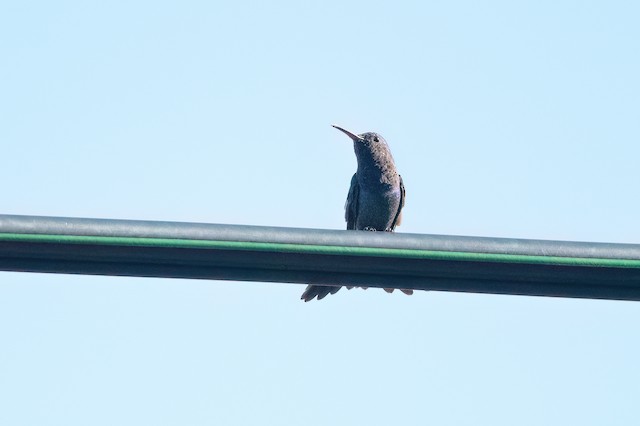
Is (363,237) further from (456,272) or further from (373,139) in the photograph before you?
(373,139)

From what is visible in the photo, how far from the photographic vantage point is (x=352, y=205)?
30.5ft

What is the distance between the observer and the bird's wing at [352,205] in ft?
30.4

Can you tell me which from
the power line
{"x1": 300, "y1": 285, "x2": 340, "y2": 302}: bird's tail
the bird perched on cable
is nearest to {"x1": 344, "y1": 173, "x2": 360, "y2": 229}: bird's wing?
the bird perched on cable

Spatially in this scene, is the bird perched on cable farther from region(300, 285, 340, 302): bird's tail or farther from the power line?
the power line

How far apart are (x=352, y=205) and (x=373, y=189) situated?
273 millimetres

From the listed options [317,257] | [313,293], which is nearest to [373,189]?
[313,293]

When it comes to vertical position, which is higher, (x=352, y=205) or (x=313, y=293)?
A: (x=352, y=205)

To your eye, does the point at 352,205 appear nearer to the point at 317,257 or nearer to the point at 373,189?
the point at 373,189

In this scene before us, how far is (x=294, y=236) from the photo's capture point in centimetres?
345

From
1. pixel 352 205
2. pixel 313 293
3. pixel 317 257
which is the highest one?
pixel 352 205

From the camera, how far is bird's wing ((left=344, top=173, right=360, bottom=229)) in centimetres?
926

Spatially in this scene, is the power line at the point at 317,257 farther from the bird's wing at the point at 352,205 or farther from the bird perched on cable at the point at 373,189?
the bird's wing at the point at 352,205

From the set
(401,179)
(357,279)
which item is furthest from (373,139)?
(357,279)

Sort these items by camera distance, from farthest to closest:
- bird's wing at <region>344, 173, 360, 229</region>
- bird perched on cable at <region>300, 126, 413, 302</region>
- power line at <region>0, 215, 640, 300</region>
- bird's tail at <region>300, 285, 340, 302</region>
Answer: bird's wing at <region>344, 173, 360, 229</region>
bird perched on cable at <region>300, 126, 413, 302</region>
bird's tail at <region>300, 285, 340, 302</region>
power line at <region>0, 215, 640, 300</region>
